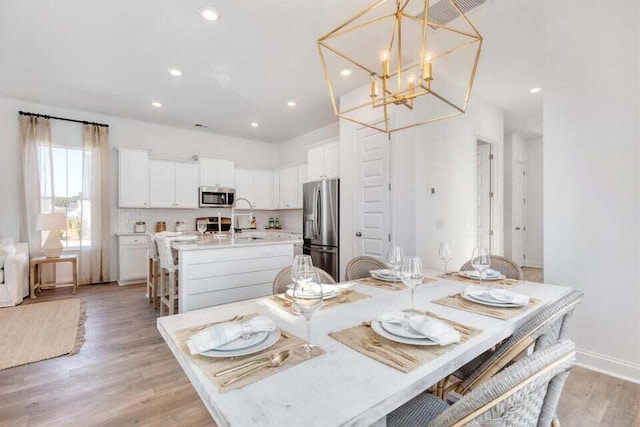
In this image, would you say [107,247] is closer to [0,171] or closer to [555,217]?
[0,171]

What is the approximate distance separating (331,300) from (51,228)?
5.09 m

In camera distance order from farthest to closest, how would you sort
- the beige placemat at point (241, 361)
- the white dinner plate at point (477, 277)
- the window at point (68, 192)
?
the window at point (68, 192)
the white dinner plate at point (477, 277)
the beige placemat at point (241, 361)

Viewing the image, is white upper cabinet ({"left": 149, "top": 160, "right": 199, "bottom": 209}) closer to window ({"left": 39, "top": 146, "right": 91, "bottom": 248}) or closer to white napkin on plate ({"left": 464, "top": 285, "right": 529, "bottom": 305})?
window ({"left": 39, "top": 146, "right": 91, "bottom": 248})

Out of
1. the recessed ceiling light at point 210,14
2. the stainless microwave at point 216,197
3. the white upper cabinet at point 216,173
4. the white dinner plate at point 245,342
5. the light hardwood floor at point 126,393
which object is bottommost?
the light hardwood floor at point 126,393

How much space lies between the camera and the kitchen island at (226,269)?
9.82 feet

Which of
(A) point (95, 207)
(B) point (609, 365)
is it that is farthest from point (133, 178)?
(B) point (609, 365)

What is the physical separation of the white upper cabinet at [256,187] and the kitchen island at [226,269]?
10.9 ft

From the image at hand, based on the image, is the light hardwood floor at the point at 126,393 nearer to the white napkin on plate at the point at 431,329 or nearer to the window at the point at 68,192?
the white napkin on plate at the point at 431,329

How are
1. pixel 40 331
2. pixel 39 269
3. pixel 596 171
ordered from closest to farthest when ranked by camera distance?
pixel 596 171 → pixel 40 331 → pixel 39 269

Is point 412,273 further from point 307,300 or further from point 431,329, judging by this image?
point 307,300

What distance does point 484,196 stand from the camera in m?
5.23

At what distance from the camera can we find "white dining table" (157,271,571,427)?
636mm

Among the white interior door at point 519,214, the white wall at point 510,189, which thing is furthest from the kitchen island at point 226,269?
the white interior door at point 519,214

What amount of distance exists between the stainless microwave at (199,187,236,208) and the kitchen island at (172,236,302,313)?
10.0ft
